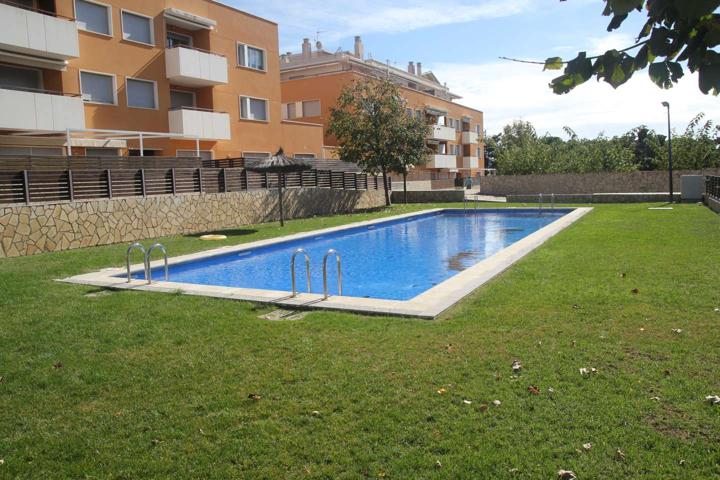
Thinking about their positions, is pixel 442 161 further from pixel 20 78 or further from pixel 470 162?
pixel 20 78

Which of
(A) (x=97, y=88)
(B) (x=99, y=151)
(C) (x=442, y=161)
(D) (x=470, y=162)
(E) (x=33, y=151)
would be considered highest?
(A) (x=97, y=88)

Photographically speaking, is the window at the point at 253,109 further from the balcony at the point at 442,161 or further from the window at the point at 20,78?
the balcony at the point at 442,161

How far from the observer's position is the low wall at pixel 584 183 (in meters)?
39.0

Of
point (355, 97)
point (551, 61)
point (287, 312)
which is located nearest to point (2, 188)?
point (287, 312)

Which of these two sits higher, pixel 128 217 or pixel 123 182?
pixel 123 182

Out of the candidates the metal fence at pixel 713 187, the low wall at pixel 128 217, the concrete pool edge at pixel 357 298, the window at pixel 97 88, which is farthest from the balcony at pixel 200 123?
the metal fence at pixel 713 187

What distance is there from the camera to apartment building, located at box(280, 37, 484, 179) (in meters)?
42.1

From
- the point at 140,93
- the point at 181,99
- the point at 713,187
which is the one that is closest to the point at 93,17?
the point at 140,93

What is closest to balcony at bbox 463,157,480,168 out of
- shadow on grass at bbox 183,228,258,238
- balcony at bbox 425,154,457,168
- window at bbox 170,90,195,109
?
balcony at bbox 425,154,457,168

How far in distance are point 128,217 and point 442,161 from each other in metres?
43.0

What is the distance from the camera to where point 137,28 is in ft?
81.6

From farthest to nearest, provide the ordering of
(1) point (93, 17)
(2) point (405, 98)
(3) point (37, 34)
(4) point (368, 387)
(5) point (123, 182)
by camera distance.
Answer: (2) point (405, 98)
(1) point (93, 17)
(3) point (37, 34)
(5) point (123, 182)
(4) point (368, 387)

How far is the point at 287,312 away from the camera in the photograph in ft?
26.4

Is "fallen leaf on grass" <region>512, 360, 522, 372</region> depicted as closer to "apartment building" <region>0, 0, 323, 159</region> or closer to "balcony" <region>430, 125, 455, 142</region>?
"apartment building" <region>0, 0, 323, 159</region>
